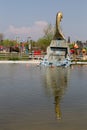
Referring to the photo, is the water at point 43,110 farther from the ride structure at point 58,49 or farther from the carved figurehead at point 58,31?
the carved figurehead at point 58,31

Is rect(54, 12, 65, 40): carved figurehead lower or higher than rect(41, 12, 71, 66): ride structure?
higher

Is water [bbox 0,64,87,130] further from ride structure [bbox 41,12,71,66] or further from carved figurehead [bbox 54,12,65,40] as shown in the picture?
carved figurehead [bbox 54,12,65,40]

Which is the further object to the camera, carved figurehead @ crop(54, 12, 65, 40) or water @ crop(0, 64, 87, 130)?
carved figurehead @ crop(54, 12, 65, 40)

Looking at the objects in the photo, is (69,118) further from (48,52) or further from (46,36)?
(46,36)

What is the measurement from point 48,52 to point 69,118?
897 inches

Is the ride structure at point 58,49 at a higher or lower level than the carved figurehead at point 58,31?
lower

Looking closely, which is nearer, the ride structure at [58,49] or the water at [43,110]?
the water at [43,110]

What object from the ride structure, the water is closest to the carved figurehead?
the ride structure

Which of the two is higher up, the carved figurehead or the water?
the carved figurehead

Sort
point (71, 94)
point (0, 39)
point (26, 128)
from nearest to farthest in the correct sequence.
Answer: point (26, 128)
point (71, 94)
point (0, 39)

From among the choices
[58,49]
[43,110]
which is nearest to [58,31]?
[58,49]

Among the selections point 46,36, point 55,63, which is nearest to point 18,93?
point 55,63

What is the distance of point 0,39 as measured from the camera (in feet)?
285

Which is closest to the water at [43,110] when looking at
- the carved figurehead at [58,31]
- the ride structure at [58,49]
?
the ride structure at [58,49]
